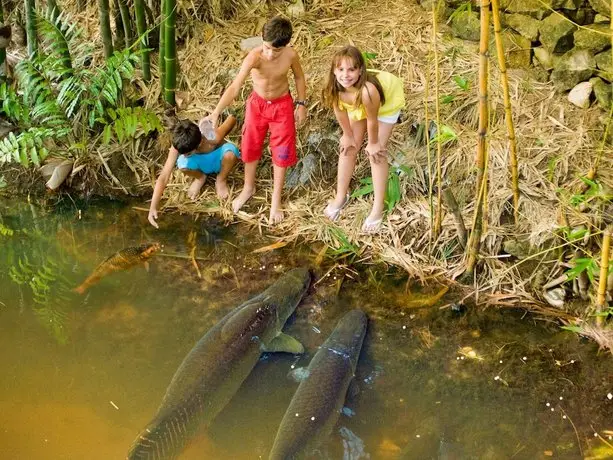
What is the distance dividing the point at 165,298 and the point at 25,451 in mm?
1231

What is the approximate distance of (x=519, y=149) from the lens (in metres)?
4.57

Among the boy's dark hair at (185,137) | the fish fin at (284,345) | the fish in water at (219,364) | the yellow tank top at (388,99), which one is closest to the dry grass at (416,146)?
the yellow tank top at (388,99)

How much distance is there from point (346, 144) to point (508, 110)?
1.14 meters

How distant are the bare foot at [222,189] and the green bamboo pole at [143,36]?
1.06 m

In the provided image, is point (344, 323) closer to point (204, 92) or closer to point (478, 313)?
point (478, 313)

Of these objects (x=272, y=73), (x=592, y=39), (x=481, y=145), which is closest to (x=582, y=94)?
(x=592, y=39)

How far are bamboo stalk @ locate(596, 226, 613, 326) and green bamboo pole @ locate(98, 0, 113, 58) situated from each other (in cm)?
372

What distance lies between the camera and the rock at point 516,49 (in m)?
4.88

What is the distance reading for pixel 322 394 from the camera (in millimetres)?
3654

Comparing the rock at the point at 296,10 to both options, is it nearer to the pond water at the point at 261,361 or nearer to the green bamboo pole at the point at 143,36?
the green bamboo pole at the point at 143,36

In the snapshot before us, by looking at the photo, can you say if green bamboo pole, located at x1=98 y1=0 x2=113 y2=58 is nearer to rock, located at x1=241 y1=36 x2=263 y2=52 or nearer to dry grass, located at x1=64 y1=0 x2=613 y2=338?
dry grass, located at x1=64 y1=0 x2=613 y2=338

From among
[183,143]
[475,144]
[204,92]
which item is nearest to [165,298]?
[183,143]

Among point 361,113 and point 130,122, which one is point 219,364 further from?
point 130,122

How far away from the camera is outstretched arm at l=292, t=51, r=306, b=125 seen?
4543mm
